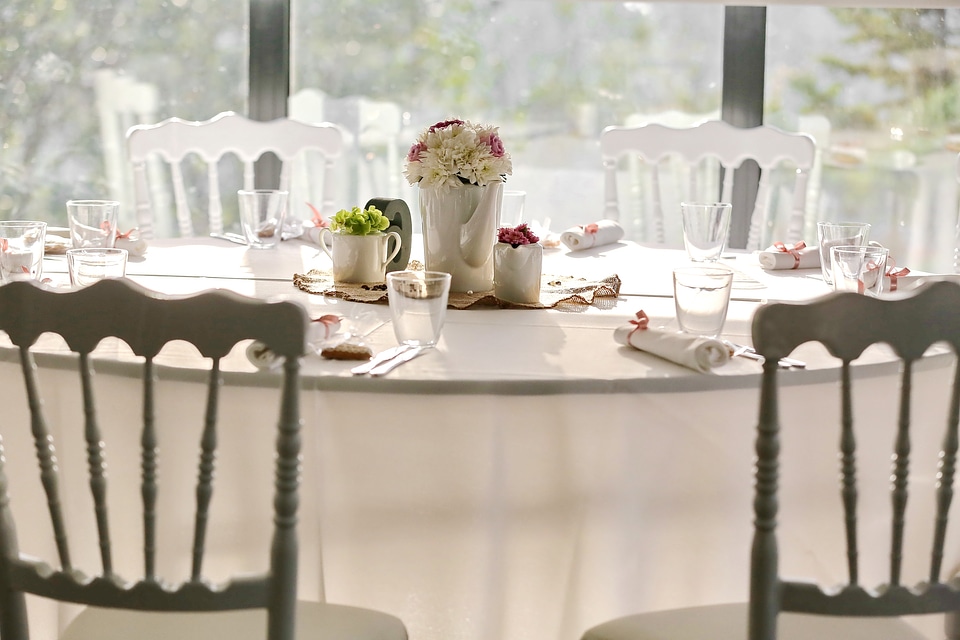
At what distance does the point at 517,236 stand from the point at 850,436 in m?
0.71

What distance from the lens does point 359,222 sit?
1.83 m

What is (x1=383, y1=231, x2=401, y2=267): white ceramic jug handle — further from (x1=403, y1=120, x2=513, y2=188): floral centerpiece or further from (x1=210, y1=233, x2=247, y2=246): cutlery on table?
(x1=210, y1=233, x2=247, y2=246): cutlery on table

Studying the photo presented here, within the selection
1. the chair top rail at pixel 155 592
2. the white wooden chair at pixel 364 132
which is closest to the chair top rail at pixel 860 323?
the chair top rail at pixel 155 592

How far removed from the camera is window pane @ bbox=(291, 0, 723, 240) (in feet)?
11.6

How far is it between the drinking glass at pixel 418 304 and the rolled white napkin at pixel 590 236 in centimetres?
94

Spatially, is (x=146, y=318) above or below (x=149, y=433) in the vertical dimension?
above

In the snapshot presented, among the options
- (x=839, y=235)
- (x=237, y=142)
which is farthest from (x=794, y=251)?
(x=237, y=142)

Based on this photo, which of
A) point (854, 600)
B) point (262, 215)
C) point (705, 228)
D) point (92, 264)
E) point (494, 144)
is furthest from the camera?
point (262, 215)

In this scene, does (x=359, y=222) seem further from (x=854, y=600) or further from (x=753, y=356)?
(x=854, y=600)

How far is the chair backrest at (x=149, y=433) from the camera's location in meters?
1.06

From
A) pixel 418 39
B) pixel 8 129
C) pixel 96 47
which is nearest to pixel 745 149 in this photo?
pixel 418 39

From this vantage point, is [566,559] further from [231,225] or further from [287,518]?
[231,225]

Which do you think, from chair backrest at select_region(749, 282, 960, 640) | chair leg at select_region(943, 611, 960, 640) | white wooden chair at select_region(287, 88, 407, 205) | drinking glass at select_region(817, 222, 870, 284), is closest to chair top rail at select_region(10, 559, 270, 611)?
chair backrest at select_region(749, 282, 960, 640)

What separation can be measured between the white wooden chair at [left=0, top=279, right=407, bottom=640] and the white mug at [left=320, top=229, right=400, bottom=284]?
0.55 meters
